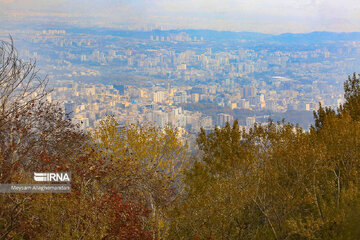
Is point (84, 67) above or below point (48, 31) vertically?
below

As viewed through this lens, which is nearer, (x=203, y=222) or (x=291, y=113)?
(x=203, y=222)

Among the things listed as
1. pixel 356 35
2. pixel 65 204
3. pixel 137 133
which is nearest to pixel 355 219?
pixel 65 204

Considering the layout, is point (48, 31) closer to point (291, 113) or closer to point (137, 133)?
point (291, 113)

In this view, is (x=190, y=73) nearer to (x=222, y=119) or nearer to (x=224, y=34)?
(x=224, y=34)

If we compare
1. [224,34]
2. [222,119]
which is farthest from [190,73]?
[222,119]

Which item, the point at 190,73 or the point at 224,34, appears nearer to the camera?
the point at 190,73

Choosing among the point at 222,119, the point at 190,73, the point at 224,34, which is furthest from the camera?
the point at 224,34

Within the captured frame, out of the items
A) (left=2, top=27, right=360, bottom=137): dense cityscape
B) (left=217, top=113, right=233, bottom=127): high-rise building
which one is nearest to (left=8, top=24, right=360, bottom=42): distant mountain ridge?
(left=2, top=27, right=360, bottom=137): dense cityscape

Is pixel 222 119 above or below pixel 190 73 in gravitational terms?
below

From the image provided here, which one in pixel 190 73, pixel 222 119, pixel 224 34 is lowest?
pixel 222 119

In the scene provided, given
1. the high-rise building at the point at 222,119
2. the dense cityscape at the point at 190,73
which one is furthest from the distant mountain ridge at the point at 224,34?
the high-rise building at the point at 222,119

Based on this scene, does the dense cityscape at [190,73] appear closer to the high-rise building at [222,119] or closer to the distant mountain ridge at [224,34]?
the high-rise building at [222,119]
